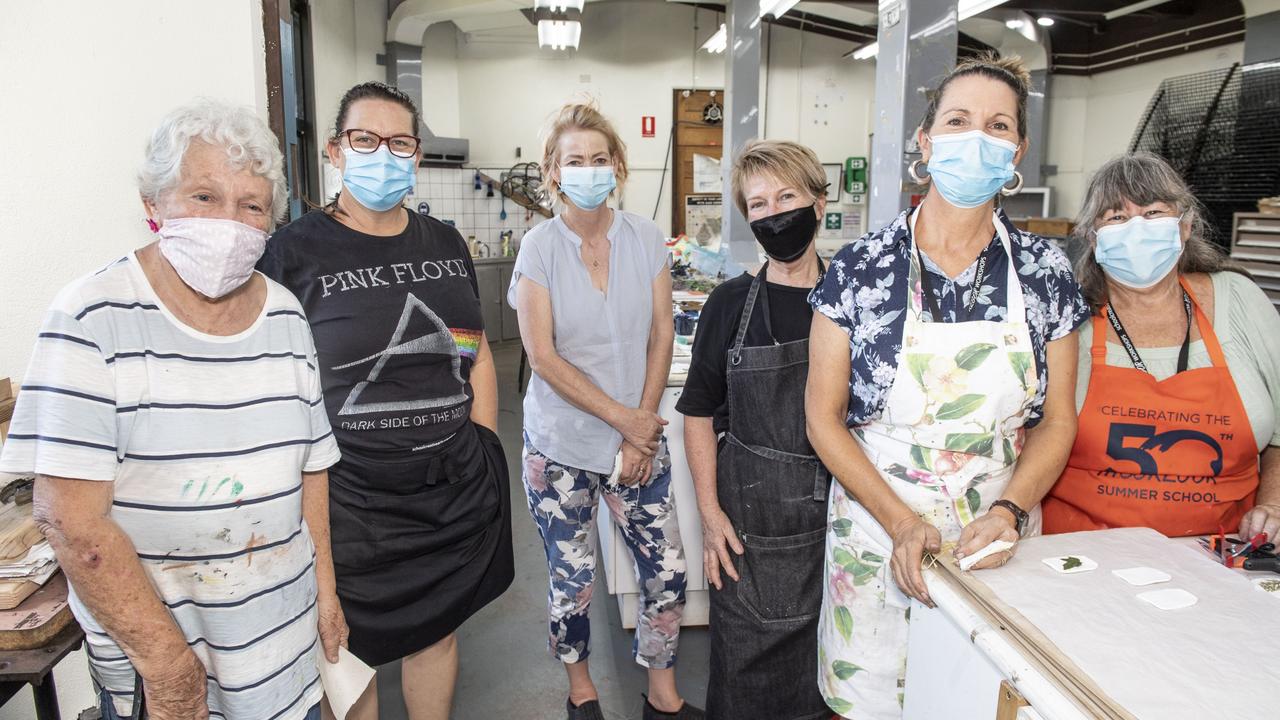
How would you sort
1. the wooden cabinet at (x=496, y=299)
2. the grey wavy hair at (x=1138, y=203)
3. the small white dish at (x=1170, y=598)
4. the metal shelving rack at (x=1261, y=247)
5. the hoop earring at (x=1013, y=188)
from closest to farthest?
the small white dish at (x=1170, y=598) → the hoop earring at (x=1013, y=188) → the grey wavy hair at (x=1138, y=203) → the metal shelving rack at (x=1261, y=247) → the wooden cabinet at (x=496, y=299)

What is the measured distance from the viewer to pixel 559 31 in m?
7.25

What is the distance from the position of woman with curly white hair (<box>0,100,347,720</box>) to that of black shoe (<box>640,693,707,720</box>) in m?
1.16

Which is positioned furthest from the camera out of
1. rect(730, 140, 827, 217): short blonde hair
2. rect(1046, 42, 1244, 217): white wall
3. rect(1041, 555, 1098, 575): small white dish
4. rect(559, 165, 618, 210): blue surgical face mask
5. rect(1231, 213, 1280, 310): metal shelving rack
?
rect(1046, 42, 1244, 217): white wall

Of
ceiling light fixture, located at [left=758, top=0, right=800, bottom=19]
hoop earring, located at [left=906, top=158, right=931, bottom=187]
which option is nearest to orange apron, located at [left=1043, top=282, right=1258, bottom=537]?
hoop earring, located at [left=906, top=158, right=931, bottom=187]

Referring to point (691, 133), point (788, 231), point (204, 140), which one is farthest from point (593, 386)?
point (691, 133)

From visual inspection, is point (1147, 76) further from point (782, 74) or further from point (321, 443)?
point (321, 443)

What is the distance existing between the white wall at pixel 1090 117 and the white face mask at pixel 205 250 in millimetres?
9458

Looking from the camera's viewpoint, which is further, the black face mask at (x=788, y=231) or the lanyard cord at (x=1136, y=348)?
the black face mask at (x=788, y=231)

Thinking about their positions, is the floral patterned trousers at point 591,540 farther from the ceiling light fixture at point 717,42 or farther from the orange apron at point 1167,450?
the ceiling light fixture at point 717,42

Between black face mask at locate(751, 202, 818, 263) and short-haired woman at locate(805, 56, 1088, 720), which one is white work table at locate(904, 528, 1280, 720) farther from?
black face mask at locate(751, 202, 818, 263)

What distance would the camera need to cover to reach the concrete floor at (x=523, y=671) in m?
1.97

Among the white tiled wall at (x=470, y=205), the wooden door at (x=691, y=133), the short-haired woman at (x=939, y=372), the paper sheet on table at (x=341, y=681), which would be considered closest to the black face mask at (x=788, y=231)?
the short-haired woman at (x=939, y=372)

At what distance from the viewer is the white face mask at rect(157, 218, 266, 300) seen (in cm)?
120

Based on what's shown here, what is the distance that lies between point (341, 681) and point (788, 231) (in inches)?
52.7
